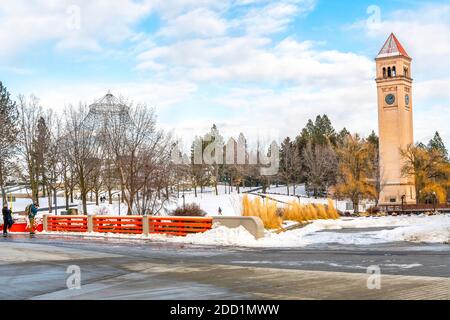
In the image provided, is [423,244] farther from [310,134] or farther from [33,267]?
[310,134]

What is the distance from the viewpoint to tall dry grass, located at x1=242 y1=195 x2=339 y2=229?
3155 centimetres

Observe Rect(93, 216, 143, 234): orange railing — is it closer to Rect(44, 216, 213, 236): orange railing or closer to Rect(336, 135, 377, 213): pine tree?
Result: Rect(44, 216, 213, 236): orange railing

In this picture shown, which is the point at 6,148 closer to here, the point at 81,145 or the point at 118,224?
the point at 81,145

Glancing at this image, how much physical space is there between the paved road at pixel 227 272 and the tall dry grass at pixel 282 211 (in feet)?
29.4

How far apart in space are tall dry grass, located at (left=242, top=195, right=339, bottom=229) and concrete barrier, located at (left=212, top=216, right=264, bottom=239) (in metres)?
5.10

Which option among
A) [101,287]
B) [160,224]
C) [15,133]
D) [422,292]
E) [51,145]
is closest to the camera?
[422,292]

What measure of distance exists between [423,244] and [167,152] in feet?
115

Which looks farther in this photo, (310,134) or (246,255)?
(310,134)

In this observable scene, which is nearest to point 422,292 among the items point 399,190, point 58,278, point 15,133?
point 58,278

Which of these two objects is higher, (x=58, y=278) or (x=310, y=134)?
(x=310, y=134)

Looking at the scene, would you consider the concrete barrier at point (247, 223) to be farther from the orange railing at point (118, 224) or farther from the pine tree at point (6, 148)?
the pine tree at point (6, 148)

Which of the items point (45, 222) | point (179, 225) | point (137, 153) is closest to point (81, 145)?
point (137, 153)

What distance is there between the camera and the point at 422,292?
1070 centimetres

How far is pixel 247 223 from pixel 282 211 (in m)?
15.7
